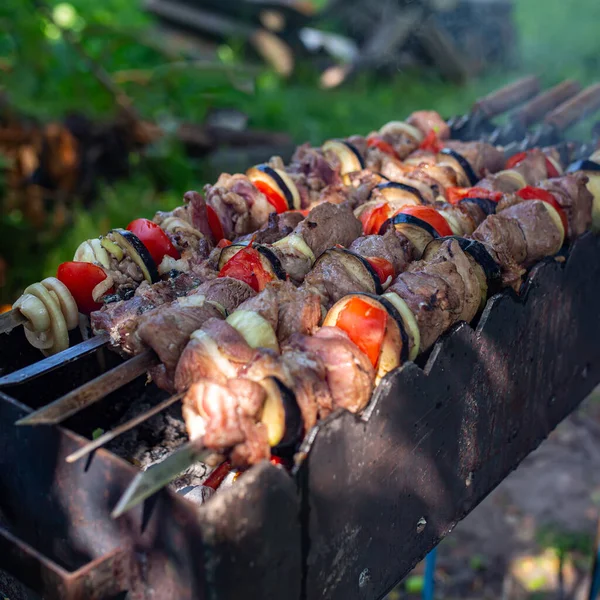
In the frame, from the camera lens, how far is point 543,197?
3133 millimetres

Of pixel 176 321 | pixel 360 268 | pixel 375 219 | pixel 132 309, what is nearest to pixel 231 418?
pixel 176 321

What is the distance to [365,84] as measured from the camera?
43.8 feet

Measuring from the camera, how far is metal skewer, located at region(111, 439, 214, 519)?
1549mm

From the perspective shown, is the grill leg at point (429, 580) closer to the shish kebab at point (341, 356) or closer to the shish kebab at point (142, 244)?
the shish kebab at point (341, 356)

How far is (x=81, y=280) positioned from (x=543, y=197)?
194 centimetres

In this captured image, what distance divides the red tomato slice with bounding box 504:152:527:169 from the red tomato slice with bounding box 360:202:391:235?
105 cm

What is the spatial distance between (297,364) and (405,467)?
500 millimetres

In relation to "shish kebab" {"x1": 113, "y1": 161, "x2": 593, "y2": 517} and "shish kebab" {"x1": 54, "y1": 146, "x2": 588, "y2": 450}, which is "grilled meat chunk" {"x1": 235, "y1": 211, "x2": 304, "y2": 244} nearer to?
"shish kebab" {"x1": 54, "y1": 146, "x2": 588, "y2": 450}

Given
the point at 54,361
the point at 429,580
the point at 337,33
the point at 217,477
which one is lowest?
the point at 429,580

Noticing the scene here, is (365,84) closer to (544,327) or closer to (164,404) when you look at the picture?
(544,327)

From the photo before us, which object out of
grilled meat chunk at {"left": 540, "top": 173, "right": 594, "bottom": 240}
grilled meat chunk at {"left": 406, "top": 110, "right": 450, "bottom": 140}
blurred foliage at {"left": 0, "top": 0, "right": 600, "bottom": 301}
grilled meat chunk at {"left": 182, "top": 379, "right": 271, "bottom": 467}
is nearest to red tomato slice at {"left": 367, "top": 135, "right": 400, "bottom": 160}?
grilled meat chunk at {"left": 406, "top": 110, "right": 450, "bottom": 140}

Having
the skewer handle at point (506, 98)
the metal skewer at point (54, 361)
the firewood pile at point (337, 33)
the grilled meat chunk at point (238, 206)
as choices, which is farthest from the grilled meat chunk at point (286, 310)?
the firewood pile at point (337, 33)

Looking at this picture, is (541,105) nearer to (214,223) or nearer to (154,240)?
(214,223)

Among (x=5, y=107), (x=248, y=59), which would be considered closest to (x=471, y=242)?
(x=5, y=107)
